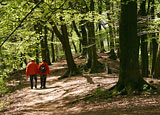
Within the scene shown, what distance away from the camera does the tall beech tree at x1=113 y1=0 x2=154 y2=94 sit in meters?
7.12

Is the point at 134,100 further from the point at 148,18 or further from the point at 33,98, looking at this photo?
the point at 148,18

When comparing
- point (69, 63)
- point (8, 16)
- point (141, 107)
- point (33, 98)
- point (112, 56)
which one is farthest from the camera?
point (112, 56)

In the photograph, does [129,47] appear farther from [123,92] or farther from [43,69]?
[43,69]

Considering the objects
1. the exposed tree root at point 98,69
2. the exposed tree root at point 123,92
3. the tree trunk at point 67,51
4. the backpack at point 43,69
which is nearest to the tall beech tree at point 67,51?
the tree trunk at point 67,51

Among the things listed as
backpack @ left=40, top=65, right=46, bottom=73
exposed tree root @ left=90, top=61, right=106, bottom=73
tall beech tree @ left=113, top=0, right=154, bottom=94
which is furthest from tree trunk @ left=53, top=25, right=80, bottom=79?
tall beech tree @ left=113, top=0, right=154, bottom=94

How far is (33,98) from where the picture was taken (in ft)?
33.7

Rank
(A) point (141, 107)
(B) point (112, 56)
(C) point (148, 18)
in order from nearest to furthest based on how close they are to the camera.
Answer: (A) point (141, 107) → (C) point (148, 18) → (B) point (112, 56)

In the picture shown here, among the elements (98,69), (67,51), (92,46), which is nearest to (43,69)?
(67,51)

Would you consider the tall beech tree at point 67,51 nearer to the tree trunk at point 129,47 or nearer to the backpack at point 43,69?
the backpack at point 43,69

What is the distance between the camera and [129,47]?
7.16 metres

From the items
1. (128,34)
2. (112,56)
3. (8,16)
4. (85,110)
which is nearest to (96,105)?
(85,110)

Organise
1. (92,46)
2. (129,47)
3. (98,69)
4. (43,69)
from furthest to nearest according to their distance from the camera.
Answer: (98,69) → (92,46) → (43,69) → (129,47)

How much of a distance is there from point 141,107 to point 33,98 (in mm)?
6440

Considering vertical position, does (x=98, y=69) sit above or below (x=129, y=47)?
below
